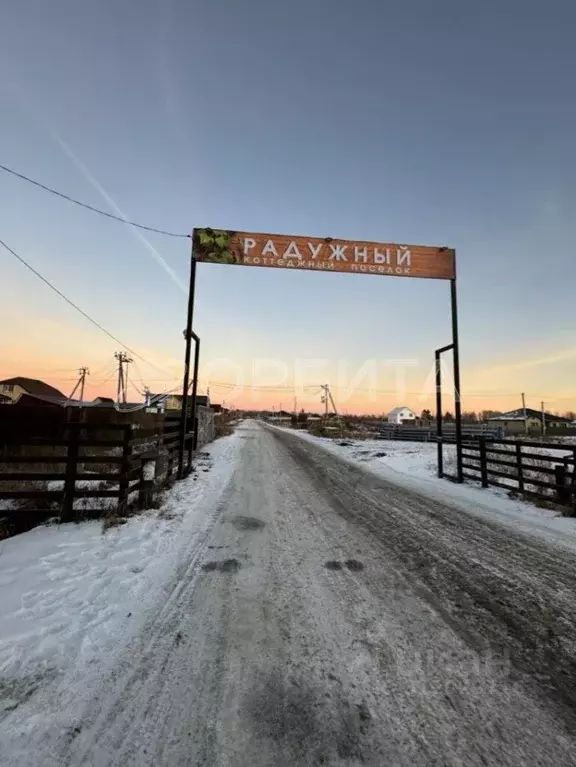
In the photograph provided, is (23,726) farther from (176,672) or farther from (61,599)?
(61,599)

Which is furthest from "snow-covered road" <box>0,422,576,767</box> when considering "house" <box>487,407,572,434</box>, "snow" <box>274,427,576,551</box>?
"house" <box>487,407,572,434</box>

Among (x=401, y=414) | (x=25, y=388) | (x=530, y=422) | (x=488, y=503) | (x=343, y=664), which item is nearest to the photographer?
(x=343, y=664)

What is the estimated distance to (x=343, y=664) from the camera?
255 centimetres

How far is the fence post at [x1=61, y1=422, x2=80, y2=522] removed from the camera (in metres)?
5.55

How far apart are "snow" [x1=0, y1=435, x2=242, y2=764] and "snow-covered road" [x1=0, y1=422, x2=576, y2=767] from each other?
6.6 inches

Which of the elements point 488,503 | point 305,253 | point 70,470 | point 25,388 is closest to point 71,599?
point 70,470

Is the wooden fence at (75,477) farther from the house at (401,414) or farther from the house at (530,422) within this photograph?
the house at (401,414)

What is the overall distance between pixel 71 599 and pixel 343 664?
8.07ft

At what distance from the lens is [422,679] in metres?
2.41

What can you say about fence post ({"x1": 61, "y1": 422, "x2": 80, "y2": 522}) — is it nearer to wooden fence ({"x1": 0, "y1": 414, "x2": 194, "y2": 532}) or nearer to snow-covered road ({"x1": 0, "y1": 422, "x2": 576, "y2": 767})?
wooden fence ({"x1": 0, "y1": 414, "x2": 194, "y2": 532})

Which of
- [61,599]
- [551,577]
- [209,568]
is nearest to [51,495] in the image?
[61,599]

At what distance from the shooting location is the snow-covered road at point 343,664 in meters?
1.90

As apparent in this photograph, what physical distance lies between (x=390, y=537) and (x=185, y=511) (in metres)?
3.43

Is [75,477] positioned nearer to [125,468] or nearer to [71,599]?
[125,468]
